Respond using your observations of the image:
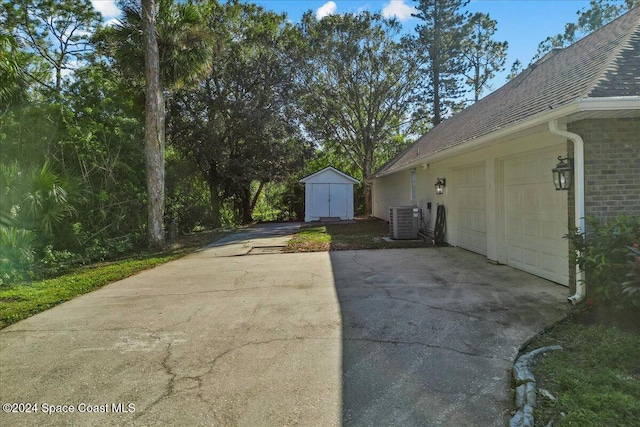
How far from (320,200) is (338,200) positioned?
109cm

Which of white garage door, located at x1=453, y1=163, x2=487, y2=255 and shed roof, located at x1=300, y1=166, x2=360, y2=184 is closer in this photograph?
white garage door, located at x1=453, y1=163, x2=487, y2=255

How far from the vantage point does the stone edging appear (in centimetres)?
241

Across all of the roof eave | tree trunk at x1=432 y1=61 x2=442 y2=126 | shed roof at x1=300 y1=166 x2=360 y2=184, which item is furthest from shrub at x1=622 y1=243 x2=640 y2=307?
tree trunk at x1=432 y1=61 x2=442 y2=126

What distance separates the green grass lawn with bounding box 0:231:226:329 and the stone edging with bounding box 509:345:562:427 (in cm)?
585

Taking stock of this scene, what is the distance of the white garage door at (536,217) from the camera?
575 cm

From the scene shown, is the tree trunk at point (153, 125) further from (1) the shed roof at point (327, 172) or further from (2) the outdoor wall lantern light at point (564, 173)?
(1) the shed roof at point (327, 172)

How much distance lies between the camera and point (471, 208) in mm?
9102

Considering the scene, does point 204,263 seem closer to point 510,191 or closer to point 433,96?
point 510,191

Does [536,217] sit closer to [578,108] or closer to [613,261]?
[613,261]

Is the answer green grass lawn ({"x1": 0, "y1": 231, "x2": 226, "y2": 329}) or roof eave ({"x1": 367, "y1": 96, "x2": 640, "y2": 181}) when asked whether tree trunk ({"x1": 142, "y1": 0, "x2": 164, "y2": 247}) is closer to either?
green grass lawn ({"x1": 0, "y1": 231, "x2": 226, "y2": 329})

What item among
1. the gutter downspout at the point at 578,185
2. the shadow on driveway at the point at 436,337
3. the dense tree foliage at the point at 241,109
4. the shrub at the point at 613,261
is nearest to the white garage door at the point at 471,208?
the shadow on driveway at the point at 436,337

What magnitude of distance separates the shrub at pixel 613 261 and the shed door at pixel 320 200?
18.0m

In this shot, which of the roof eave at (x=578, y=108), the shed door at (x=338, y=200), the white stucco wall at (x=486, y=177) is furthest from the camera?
the shed door at (x=338, y=200)

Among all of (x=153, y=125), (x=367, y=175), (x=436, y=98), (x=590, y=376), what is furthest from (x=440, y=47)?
(x=590, y=376)
